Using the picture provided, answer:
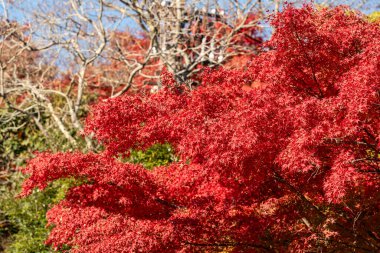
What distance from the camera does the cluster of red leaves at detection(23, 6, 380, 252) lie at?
443cm

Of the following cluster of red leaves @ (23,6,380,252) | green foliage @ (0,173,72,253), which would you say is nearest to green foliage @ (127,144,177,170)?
green foliage @ (0,173,72,253)

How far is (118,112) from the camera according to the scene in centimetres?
544

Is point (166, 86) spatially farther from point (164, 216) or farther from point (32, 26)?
point (32, 26)

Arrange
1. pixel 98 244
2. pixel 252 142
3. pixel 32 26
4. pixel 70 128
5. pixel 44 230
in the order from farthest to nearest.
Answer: pixel 70 128
pixel 32 26
pixel 44 230
pixel 98 244
pixel 252 142

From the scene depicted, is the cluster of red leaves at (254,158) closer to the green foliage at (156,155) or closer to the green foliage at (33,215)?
the green foliage at (156,155)

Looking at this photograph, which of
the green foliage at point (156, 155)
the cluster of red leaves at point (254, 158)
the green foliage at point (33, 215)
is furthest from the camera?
the green foliage at point (156, 155)

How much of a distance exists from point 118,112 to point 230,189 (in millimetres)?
1475

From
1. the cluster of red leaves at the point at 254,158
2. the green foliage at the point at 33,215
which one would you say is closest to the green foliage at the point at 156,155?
the green foliage at the point at 33,215

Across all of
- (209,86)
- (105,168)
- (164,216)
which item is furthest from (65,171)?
(209,86)

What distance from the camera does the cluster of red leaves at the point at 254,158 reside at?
14.5 ft

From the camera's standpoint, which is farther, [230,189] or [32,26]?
[32,26]

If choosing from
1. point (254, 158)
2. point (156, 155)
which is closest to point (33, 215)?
point (156, 155)

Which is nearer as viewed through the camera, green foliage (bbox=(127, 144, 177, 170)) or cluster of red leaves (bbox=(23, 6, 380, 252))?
cluster of red leaves (bbox=(23, 6, 380, 252))

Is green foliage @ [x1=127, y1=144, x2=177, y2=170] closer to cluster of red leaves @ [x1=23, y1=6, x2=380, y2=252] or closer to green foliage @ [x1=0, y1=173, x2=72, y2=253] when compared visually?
green foliage @ [x1=0, y1=173, x2=72, y2=253]
